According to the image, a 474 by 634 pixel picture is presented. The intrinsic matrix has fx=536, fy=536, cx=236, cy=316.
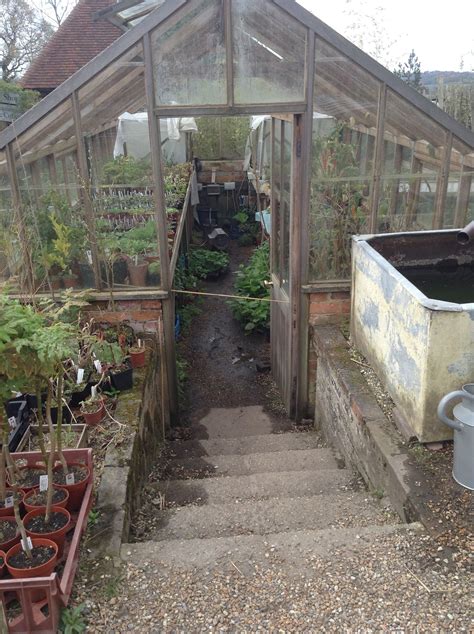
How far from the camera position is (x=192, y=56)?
436 cm

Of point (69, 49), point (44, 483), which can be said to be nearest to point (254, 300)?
point (44, 483)

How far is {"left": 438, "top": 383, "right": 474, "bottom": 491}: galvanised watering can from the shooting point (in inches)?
118

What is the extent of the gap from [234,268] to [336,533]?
8.57 meters

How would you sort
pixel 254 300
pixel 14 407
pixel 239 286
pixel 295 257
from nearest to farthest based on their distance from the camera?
1. pixel 14 407
2. pixel 295 257
3. pixel 254 300
4. pixel 239 286

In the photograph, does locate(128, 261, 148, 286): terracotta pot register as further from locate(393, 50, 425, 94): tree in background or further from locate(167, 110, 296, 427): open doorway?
locate(393, 50, 425, 94): tree in background

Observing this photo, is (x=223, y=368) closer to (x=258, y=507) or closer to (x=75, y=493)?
(x=258, y=507)

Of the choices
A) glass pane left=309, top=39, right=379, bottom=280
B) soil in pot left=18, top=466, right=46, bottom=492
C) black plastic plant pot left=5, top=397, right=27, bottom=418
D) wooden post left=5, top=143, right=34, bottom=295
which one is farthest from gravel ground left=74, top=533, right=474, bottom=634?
glass pane left=309, top=39, right=379, bottom=280

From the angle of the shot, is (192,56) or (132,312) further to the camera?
(132,312)

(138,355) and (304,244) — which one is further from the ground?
(304,244)

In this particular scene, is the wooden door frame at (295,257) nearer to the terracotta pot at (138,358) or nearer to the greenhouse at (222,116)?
the greenhouse at (222,116)

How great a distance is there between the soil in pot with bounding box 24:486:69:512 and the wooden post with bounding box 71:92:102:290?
237cm

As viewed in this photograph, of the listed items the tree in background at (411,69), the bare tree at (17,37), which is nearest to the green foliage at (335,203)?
the tree in background at (411,69)

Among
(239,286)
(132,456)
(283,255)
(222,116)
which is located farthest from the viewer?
(239,286)

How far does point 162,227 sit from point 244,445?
2.23 m
